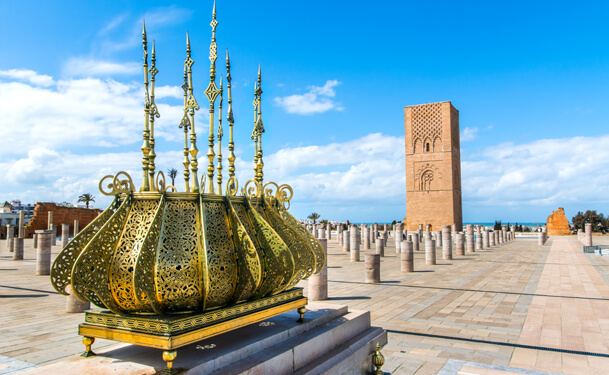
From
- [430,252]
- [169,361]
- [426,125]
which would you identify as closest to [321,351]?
[169,361]

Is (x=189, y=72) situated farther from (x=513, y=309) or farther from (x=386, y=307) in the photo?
(x=513, y=309)

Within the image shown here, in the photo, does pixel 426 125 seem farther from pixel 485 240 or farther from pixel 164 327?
pixel 164 327

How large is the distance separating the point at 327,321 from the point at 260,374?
1.33 meters

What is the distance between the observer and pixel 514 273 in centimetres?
1283

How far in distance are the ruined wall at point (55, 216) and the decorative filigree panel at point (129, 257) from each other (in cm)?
3519

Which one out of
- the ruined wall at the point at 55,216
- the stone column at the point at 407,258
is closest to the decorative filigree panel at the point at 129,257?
the stone column at the point at 407,258

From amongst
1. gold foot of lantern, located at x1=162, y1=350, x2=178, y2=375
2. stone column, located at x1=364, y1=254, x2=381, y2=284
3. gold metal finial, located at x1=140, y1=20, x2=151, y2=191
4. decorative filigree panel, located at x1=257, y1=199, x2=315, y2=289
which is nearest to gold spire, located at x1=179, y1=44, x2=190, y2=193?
gold metal finial, located at x1=140, y1=20, x2=151, y2=191

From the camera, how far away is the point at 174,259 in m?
2.64

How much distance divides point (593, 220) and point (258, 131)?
50.0 meters

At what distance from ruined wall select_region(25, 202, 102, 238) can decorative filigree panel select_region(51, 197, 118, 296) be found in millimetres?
34912

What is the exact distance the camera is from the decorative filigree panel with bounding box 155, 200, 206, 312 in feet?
8.49

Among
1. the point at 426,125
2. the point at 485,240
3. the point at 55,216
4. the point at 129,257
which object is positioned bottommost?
the point at 485,240

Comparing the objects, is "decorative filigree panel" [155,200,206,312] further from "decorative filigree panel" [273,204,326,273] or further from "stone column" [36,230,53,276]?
"stone column" [36,230,53,276]

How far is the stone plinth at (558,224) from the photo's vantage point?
39844mm
